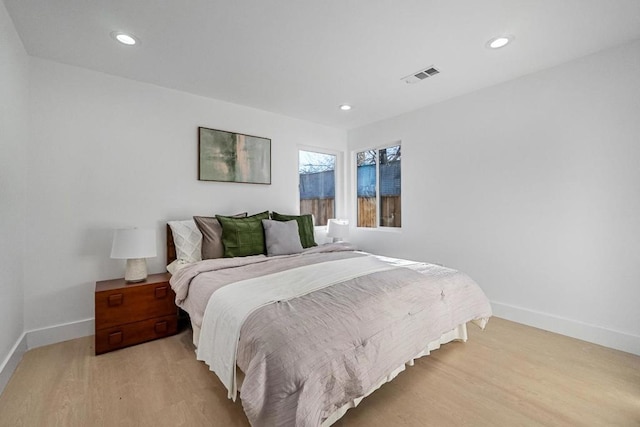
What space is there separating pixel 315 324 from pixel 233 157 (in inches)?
103

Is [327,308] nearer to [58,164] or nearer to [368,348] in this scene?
[368,348]

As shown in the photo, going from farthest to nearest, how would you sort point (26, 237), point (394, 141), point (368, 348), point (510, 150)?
point (394, 141) < point (510, 150) < point (26, 237) < point (368, 348)

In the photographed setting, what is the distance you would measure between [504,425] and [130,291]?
2.77m

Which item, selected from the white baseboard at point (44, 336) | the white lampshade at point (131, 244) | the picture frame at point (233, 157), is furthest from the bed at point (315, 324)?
the picture frame at point (233, 157)

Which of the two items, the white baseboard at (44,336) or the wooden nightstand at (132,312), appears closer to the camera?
the white baseboard at (44,336)

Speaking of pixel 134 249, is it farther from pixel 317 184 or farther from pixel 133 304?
pixel 317 184

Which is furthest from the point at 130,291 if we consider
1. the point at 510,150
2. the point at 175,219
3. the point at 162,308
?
the point at 510,150

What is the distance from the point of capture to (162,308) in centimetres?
243

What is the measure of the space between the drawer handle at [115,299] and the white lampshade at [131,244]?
0.32 m

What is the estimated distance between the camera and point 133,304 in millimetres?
2301

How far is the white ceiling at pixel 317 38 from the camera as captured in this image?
178 centimetres

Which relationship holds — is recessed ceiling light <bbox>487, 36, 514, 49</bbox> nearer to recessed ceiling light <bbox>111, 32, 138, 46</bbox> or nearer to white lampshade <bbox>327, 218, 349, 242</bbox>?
white lampshade <bbox>327, 218, 349, 242</bbox>

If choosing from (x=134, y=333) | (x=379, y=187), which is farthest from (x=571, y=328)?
(x=134, y=333)

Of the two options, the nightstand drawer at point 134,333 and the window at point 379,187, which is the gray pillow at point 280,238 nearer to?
the nightstand drawer at point 134,333
